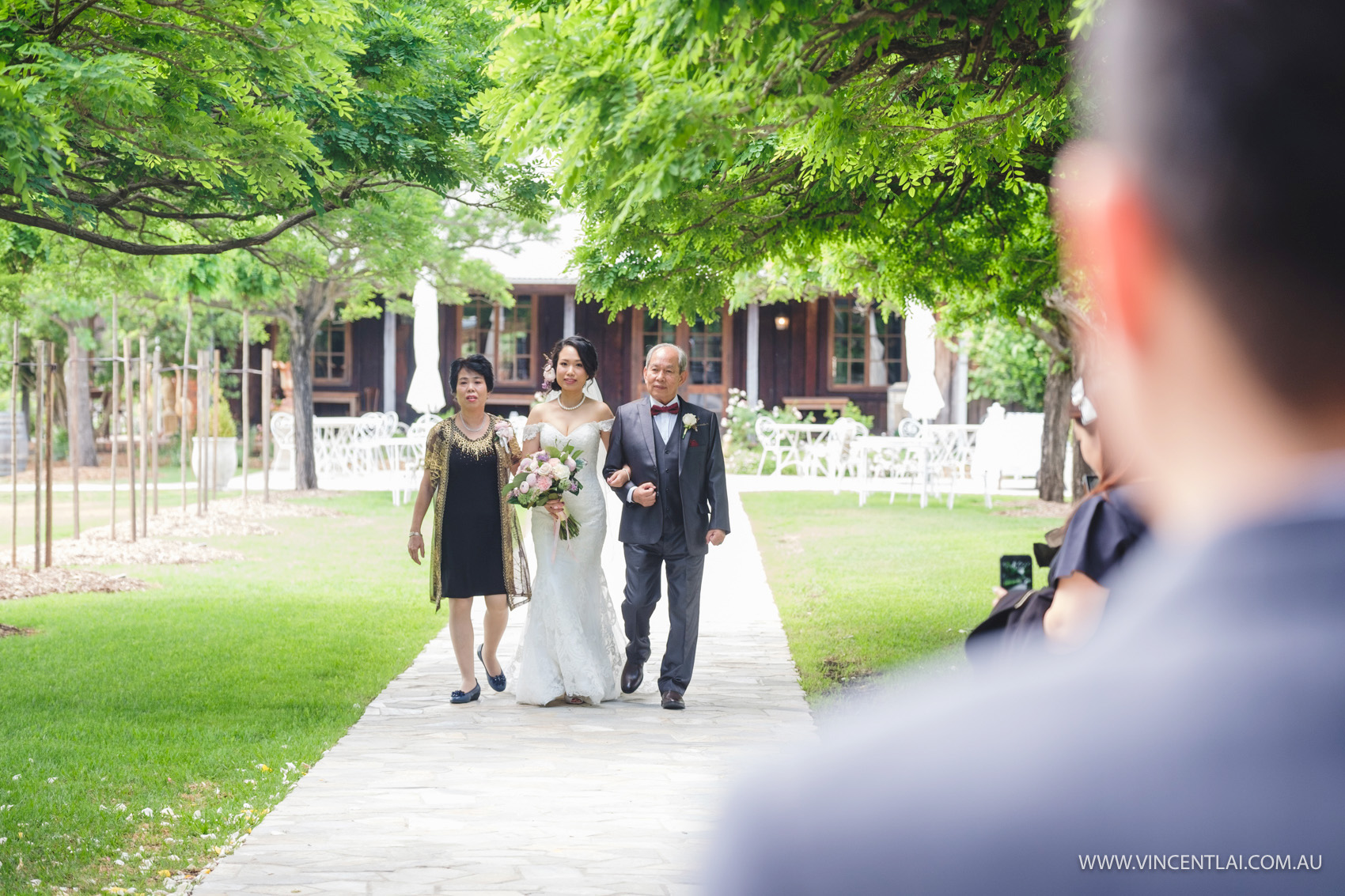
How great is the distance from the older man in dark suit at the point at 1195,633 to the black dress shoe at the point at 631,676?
22.7 ft

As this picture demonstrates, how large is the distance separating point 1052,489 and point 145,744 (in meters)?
17.1

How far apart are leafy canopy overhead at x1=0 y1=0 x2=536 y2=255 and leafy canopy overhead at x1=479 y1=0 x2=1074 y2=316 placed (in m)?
1.49

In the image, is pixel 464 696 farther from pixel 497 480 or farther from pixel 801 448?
pixel 801 448

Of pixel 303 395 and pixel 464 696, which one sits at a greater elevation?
pixel 303 395

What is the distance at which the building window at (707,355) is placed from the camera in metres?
31.4

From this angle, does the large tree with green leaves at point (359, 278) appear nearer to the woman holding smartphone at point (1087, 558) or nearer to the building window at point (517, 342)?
the building window at point (517, 342)

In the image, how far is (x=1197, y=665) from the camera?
58 cm

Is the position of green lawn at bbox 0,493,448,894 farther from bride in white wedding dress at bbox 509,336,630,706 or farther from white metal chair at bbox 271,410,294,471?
white metal chair at bbox 271,410,294,471

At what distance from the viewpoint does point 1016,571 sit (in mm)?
3988

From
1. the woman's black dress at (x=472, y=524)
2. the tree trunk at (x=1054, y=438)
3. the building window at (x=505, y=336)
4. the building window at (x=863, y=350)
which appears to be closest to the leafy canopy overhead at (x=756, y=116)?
the woman's black dress at (x=472, y=524)

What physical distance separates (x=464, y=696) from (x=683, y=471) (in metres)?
1.84

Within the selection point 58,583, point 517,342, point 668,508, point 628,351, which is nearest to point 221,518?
point 58,583

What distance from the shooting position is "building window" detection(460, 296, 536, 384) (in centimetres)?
3120

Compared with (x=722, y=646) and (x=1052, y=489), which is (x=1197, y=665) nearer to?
(x=722, y=646)
